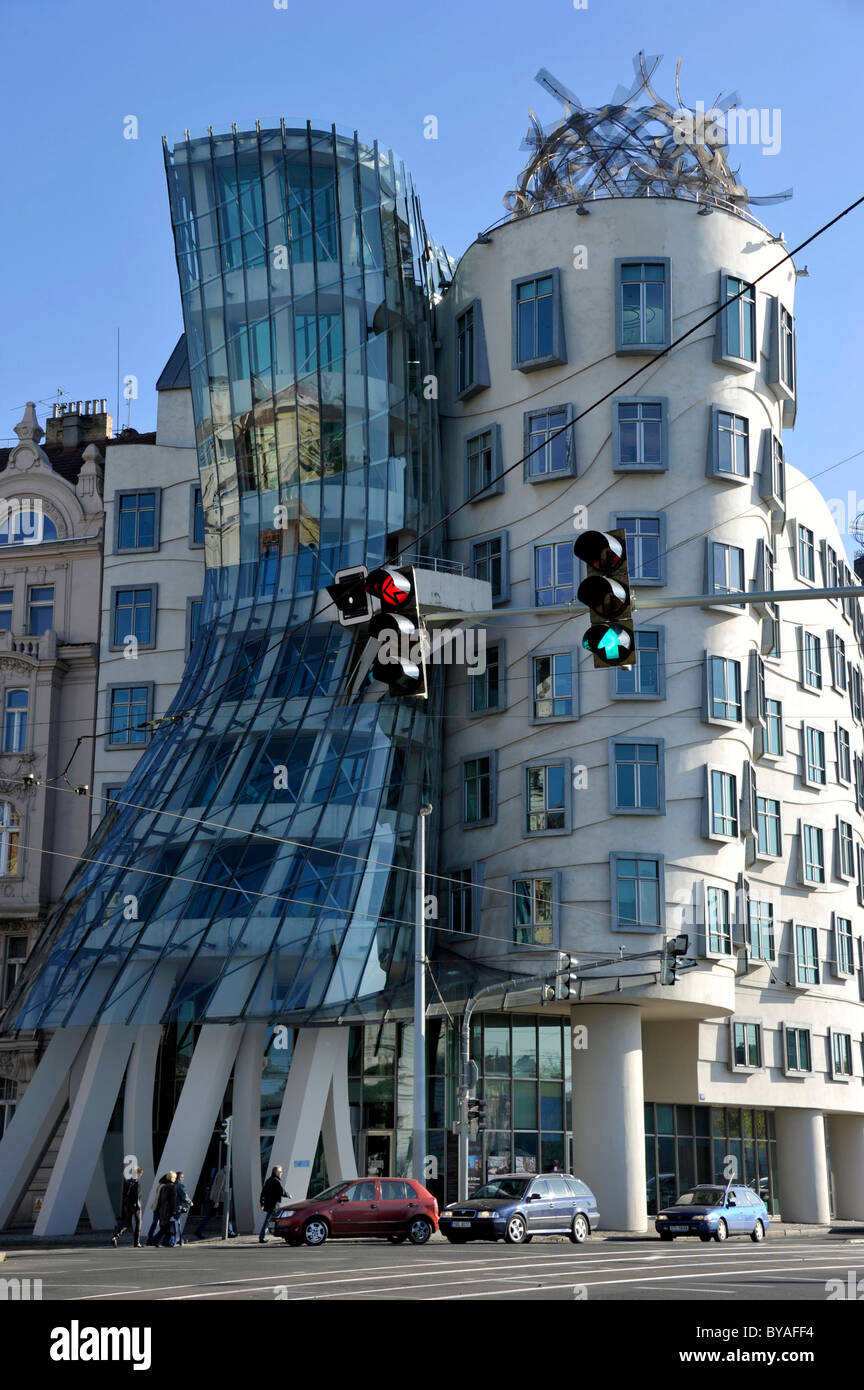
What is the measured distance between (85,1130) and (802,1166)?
2344 cm

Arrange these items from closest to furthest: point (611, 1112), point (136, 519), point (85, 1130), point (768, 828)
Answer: point (85, 1130) → point (611, 1112) → point (768, 828) → point (136, 519)

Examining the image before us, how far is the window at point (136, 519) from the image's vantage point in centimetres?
A: 5253

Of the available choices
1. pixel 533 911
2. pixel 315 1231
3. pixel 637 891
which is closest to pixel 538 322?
pixel 637 891

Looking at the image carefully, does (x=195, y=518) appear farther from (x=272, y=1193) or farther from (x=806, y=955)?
(x=272, y=1193)

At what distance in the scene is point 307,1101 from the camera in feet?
126

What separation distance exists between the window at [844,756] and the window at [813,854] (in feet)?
11.3

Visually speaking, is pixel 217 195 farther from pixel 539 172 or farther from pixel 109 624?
pixel 109 624

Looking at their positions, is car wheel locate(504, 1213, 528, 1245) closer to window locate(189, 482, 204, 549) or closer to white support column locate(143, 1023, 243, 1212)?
white support column locate(143, 1023, 243, 1212)

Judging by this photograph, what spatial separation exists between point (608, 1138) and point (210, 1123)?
10799mm

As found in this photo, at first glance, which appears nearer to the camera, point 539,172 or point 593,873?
point 593,873

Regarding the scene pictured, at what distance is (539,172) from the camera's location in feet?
165

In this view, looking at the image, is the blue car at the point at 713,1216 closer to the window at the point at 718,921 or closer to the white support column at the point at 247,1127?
the window at the point at 718,921

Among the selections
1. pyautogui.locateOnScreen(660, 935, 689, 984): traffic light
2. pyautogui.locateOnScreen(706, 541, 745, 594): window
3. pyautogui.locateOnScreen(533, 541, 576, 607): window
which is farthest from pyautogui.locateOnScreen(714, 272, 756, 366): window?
pyautogui.locateOnScreen(660, 935, 689, 984): traffic light
